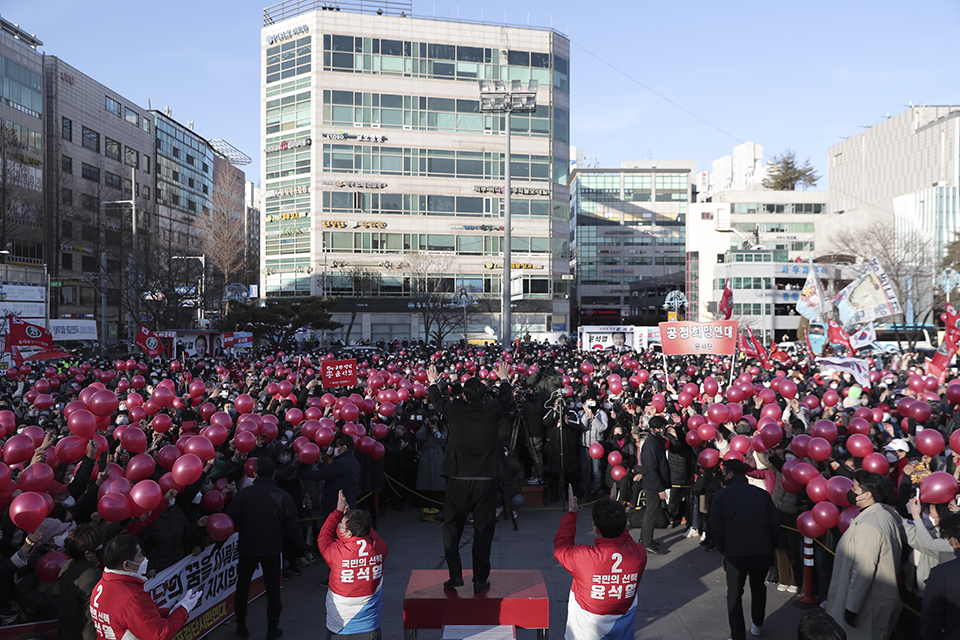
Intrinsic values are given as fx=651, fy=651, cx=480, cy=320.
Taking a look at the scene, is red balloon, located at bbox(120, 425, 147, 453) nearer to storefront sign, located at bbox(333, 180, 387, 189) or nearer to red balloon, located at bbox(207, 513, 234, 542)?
red balloon, located at bbox(207, 513, 234, 542)

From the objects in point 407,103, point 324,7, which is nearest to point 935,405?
point 407,103

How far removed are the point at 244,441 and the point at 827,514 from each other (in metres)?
5.94

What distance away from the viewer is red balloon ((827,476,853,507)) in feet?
19.2

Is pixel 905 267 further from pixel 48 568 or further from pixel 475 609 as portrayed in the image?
pixel 48 568

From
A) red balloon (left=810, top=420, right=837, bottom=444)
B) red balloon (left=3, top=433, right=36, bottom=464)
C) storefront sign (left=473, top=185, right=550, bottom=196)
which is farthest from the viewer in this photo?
storefront sign (left=473, top=185, right=550, bottom=196)

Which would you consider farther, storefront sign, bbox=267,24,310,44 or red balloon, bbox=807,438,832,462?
storefront sign, bbox=267,24,310,44

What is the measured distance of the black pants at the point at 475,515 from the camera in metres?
5.10

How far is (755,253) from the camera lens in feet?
214

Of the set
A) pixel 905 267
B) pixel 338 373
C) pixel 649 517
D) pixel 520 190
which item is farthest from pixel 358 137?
pixel 649 517

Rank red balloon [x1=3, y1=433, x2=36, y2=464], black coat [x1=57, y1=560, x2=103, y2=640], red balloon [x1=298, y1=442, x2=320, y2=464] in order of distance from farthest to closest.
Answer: red balloon [x1=298, y1=442, x2=320, y2=464] < red balloon [x1=3, y1=433, x2=36, y2=464] < black coat [x1=57, y1=560, x2=103, y2=640]

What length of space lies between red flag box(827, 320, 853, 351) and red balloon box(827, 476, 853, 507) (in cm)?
1309

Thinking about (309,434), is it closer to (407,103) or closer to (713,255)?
(407,103)

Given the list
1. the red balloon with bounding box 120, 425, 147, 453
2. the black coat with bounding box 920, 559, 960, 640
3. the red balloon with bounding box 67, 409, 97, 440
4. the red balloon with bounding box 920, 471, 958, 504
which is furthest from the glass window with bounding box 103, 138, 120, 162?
the black coat with bounding box 920, 559, 960, 640

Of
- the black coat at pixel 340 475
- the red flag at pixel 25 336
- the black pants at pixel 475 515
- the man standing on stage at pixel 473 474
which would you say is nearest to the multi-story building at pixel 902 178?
the red flag at pixel 25 336
